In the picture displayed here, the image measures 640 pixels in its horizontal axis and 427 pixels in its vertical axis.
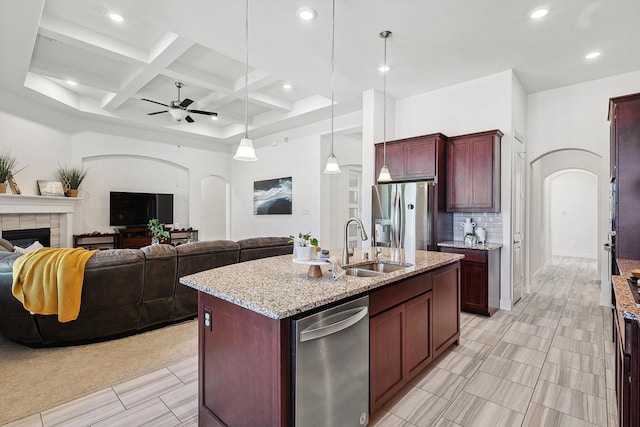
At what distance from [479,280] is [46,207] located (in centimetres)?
729

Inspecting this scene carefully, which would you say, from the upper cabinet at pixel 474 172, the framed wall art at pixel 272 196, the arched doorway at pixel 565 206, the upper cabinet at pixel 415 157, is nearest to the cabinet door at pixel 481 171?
the upper cabinet at pixel 474 172

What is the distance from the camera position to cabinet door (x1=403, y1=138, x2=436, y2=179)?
447 centimetres

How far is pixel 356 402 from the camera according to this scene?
1805 millimetres

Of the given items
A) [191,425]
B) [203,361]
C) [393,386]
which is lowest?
[191,425]

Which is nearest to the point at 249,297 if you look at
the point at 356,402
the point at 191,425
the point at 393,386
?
the point at 356,402

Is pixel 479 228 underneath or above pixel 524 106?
underneath

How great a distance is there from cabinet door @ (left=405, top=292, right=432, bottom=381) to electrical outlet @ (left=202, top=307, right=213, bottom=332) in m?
1.31

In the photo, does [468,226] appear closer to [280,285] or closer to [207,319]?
[280,285]

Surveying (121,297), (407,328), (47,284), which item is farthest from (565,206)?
(47,284)

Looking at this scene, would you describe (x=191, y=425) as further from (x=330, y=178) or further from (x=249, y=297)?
(x=330, y=178)

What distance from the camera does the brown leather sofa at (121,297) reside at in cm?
288

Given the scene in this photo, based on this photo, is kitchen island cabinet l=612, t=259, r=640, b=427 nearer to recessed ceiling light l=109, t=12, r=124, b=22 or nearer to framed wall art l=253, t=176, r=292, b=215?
recessed ceiling light l=109, t=12, r=124, b=22

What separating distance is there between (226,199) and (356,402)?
27.8ft

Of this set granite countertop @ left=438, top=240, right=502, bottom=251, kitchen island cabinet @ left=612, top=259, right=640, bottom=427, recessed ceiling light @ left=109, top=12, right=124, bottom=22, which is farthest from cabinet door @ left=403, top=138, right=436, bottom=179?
recessed ceiling light @ left=109, top=12, right=124, bottom=22
